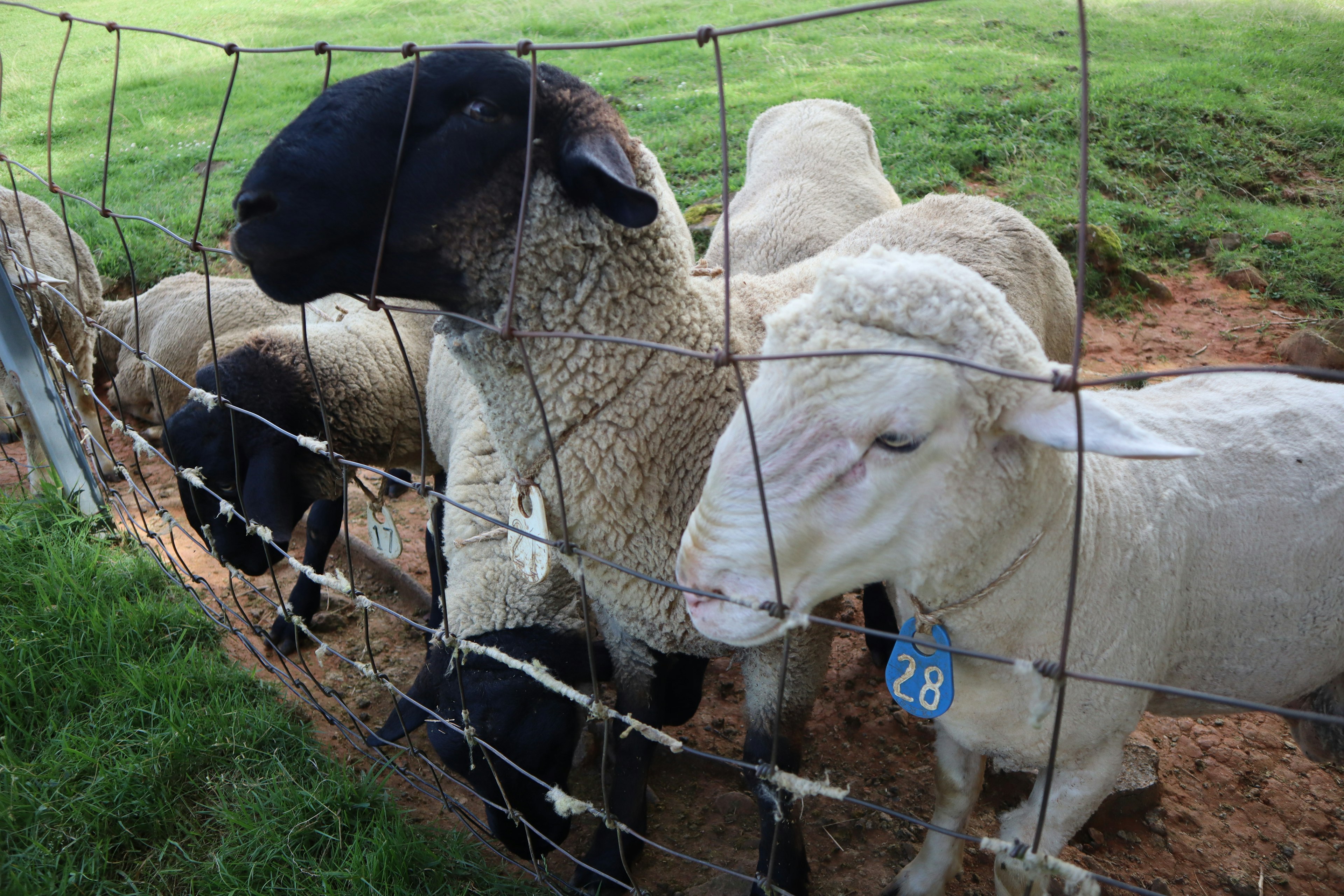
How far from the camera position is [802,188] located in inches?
154

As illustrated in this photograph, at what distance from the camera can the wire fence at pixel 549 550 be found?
1.12m

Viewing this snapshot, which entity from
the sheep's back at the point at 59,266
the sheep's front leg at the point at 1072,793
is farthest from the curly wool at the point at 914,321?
the sheep's back at the point at 59,266

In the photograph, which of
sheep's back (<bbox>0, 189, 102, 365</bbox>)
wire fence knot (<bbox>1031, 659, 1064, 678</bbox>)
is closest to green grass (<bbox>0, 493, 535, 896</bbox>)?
wire fence knot (<bbox>1031, 659, 1064, 678</bbox>)

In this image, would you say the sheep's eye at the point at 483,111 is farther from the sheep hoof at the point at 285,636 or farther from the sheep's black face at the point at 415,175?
the sheep hoof at the point at 285,636

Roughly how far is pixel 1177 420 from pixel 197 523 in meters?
3.32

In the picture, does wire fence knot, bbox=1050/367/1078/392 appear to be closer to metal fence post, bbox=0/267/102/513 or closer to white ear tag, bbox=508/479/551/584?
white ear tag, bbox=508/479/551/584

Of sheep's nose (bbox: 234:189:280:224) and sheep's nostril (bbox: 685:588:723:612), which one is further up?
sheep's nose (bbox: 234:189:280:224)

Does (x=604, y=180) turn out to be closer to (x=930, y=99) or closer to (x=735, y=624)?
(x=735, y=624)

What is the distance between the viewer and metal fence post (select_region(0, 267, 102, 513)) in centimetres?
318

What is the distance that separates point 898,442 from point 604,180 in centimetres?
82

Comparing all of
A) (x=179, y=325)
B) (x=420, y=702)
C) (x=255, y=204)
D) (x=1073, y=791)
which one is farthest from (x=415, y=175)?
(x=179, y=325)

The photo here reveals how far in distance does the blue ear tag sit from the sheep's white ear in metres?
0.50

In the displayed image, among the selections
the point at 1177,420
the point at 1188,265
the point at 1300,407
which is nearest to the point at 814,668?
the point at 1177,420

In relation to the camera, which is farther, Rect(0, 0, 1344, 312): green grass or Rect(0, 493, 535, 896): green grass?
Rect(0, 0, 1344, 312): green grass
